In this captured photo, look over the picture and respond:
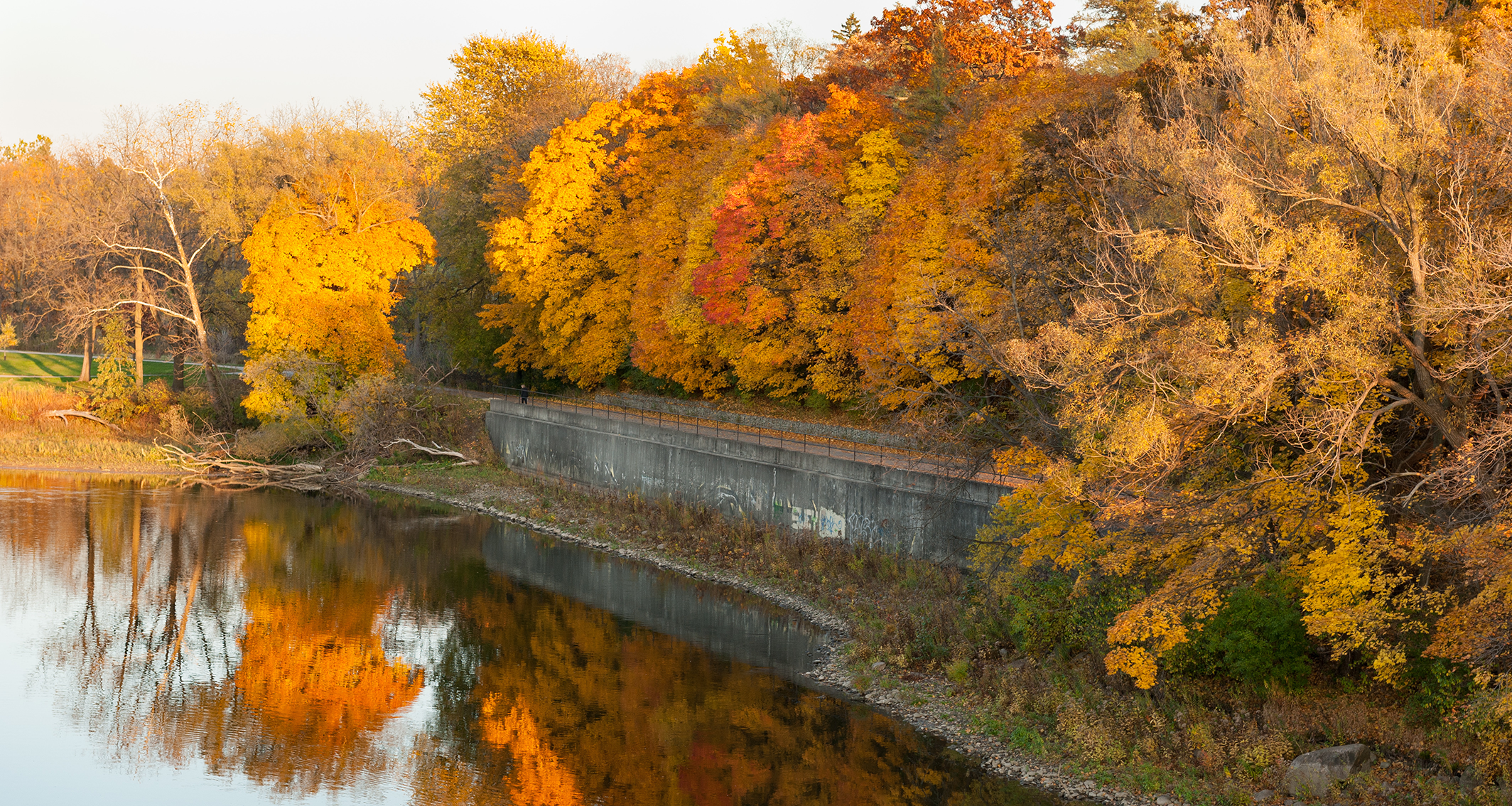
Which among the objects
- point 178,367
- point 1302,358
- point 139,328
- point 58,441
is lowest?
point 58,441

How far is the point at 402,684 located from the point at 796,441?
14.2 m

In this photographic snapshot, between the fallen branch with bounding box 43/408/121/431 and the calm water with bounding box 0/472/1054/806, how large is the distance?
521 inches

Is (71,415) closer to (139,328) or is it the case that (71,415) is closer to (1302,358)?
(139,328)

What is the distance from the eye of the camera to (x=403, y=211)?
147ft

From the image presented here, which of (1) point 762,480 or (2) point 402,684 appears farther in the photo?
(1) point 762,480

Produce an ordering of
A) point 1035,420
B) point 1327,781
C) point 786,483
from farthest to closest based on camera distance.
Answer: point 786,483
point 1035,420
point 1327,781

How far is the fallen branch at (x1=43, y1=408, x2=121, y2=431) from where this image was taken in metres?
43.6

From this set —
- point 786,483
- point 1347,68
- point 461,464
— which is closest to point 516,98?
point 461,464

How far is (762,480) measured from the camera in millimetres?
29391

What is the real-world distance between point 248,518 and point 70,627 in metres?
11.7

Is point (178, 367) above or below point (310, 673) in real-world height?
above

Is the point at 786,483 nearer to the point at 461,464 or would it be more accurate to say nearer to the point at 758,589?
the point at 758,589

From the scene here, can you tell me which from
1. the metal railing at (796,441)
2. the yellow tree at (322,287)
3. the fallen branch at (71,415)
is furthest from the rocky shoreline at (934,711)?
the fallen branch at (71,415)

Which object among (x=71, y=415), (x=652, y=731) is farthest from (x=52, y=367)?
(x=652, y=731)
